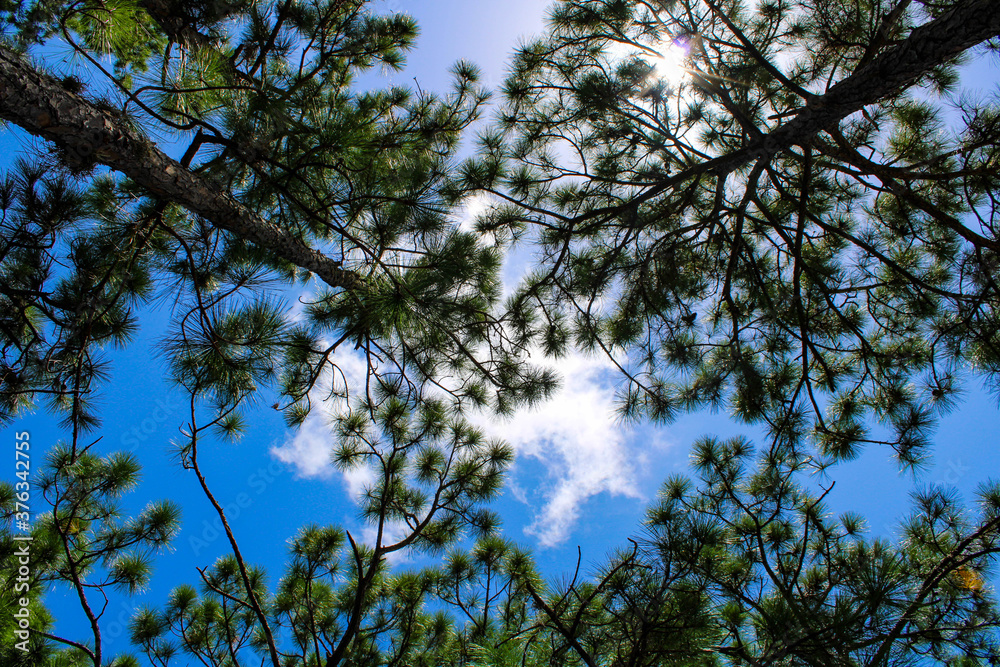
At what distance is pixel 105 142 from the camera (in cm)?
144

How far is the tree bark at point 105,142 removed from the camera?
1250 millimetres

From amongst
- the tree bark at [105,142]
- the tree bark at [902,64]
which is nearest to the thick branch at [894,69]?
the tree bark at [902,64]

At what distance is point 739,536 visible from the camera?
95.9 inches

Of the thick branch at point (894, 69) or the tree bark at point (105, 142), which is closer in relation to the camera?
the tree bark at point (105, 142)

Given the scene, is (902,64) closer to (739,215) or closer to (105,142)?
(739,215)

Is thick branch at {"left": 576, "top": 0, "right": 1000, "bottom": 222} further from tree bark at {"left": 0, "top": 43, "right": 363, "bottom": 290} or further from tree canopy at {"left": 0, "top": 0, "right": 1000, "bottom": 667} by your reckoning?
tree bark at {"left": 0, "top": 43, "right": 363, "bottom": 290}

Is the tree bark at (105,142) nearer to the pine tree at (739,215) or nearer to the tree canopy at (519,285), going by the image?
the tree canopy at (519,285)

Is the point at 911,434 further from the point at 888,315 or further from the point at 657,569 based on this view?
the point at 657,569

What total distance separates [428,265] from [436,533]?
185 centimetres

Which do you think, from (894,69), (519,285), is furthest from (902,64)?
(519,285)

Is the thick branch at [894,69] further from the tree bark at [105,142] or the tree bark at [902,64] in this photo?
the tree bark at [105,142]

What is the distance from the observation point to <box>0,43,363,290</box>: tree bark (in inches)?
49.2

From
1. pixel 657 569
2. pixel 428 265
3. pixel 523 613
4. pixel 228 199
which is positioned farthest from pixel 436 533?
pixel 228 199

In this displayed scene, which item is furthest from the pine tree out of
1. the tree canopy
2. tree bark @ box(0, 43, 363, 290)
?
tree bark @ box(0, 43, 363, 290)
